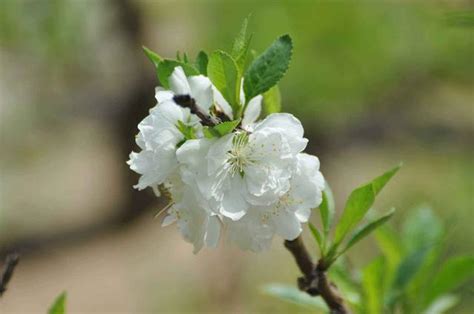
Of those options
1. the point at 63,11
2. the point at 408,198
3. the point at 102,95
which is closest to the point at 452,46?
the point at 408,198

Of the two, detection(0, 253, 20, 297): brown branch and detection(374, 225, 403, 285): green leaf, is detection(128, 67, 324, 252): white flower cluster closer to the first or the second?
detection(0, 253, 20, 297): brown branch

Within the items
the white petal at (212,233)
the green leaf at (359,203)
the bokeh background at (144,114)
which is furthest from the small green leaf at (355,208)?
the bokeh background at (144,114)

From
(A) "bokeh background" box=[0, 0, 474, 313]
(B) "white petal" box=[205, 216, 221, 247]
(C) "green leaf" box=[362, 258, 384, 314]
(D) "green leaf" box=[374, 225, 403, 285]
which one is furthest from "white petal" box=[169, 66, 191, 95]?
(A) "bokeh background" box=[0, 0, 474, 313]

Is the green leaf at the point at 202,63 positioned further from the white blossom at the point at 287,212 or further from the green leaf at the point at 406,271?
the green leaf at the point at 406,271

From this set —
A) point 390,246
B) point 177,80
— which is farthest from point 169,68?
point 390,246

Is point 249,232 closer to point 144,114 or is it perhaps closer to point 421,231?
point 421,231

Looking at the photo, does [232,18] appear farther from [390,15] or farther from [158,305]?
[158,305]
